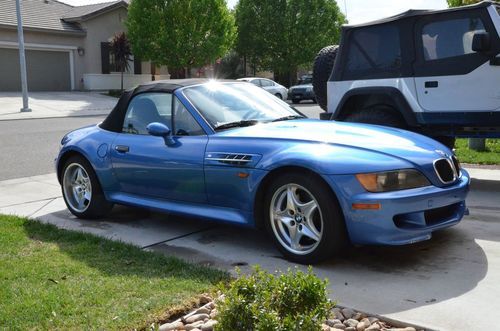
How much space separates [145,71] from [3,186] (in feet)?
98.0

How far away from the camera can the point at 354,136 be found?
15.0ft

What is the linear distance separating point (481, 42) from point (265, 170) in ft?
11.9

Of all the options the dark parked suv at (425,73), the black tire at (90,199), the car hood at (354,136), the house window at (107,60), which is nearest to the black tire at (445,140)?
the dark parked suv at (425,73)

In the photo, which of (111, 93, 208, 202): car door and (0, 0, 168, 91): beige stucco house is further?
(0, 0, 168, 91): beige stucco house

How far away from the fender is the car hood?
7.33ft

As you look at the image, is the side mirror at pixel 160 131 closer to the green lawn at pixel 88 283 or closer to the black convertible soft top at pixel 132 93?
the black convertible soft top at pixel 132 93

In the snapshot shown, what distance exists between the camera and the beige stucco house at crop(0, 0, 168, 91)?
30359 mm

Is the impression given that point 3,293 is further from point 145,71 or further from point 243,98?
point 145,71

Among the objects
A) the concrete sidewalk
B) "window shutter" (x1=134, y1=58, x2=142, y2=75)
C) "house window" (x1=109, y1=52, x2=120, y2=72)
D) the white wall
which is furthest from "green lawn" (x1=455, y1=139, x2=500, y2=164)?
"window shutter" (x1=134, y1=58, x2=142, y2=75)

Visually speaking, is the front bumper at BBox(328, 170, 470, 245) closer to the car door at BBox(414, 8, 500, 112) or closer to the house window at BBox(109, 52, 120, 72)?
the car door at BBox(414, 8, 500, 112)

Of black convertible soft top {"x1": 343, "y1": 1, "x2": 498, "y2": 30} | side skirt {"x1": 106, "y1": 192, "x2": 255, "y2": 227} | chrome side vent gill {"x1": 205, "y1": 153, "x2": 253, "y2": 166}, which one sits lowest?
side skirt {"x1": 106, "y1": 192, "x2": 255, "y2": 227}

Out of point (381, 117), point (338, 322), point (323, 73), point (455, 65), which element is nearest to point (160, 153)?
point (338, 322)

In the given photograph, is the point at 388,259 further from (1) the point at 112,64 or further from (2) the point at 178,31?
(1) the point at 112,64

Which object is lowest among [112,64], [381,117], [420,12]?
[381,117]
